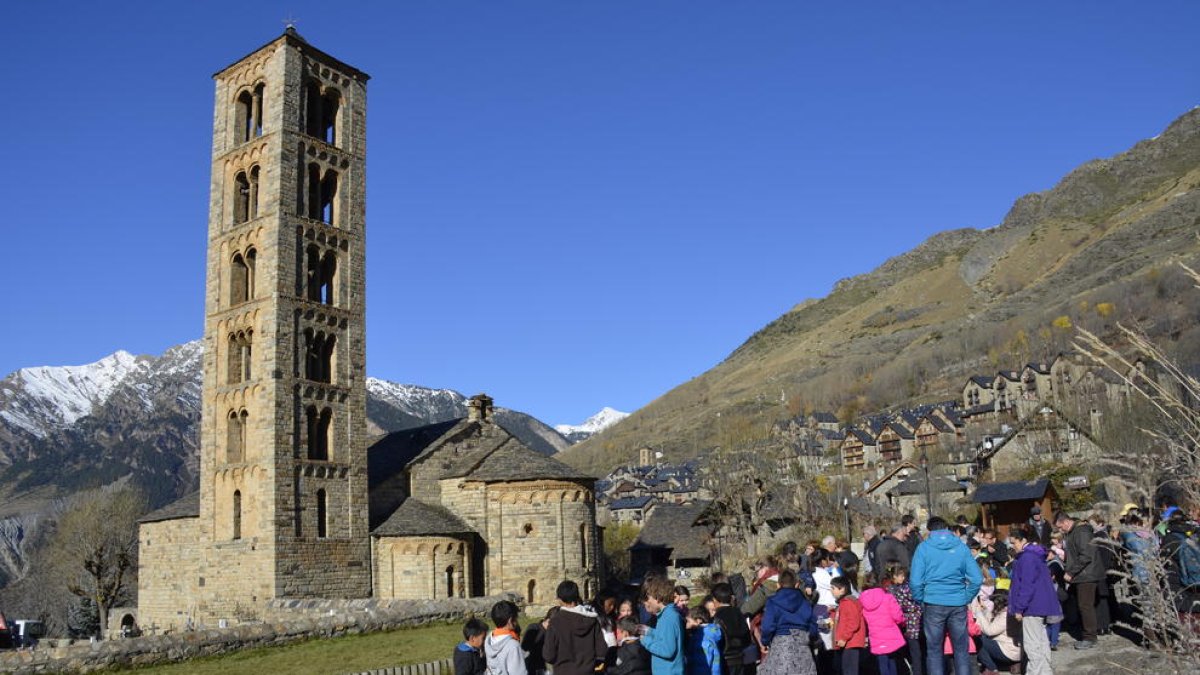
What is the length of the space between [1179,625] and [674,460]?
13946cm

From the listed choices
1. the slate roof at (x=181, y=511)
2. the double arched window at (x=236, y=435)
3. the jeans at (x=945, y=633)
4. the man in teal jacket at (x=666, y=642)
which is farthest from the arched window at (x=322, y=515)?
the jeans at (x=945, y=633)

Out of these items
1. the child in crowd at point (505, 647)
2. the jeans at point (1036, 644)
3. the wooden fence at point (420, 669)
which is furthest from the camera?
the wooden fence at point (420, 669)

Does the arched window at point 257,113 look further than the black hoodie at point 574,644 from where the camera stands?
Yes

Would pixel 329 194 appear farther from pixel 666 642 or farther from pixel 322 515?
pixel 666 642

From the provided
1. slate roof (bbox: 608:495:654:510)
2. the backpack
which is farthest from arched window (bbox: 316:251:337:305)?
slate roof (bbox: 608:495:654:510)

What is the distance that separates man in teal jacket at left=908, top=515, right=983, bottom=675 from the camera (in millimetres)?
11219

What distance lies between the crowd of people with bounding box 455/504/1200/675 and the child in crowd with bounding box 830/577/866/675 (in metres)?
0.01

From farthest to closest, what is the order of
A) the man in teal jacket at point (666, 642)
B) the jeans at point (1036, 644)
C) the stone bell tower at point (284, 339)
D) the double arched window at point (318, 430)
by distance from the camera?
the double arched window at point (318, 430)
the stone bell tower at point (284, 339)
the jeans at point (1036, 644)
the man in teal jacket at point (666, 642)

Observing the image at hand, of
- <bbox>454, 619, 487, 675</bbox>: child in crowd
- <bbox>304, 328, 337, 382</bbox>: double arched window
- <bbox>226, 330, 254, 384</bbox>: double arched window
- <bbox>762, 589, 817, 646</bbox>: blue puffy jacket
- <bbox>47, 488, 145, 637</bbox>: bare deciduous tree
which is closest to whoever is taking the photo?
<bbox>454, 619, 487, 675</bbox>: child in crowd

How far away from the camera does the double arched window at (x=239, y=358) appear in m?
36.5

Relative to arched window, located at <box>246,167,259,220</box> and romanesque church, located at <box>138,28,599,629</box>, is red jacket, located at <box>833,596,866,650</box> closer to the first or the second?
romanesque church, located at <box>138,28,599,629</box>

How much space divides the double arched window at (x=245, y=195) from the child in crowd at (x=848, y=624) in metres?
31.2

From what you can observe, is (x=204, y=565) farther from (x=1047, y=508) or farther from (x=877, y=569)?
(x=1047, y=508)

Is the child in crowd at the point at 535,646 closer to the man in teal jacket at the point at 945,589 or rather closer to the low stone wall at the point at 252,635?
the man in teal jacket at the point at 945,589
